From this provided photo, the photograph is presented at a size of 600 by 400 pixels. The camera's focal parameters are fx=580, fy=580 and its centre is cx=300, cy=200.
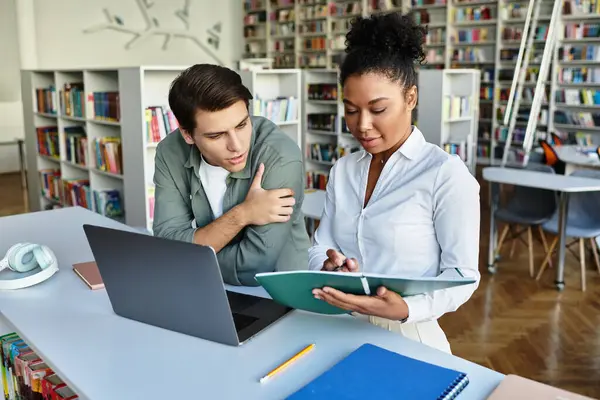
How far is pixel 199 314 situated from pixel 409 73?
74 centimetres

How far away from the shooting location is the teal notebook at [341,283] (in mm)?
1103

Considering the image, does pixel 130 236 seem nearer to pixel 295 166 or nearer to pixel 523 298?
pixel 295 166

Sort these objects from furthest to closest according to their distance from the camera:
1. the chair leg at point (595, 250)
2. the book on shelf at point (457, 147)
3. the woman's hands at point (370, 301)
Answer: the book on shelf at point (457, 147) → the chair leg at point (595, 250) → the woman's hands at point (370, 301)

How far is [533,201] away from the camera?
4559mm

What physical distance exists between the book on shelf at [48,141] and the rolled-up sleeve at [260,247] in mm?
4815

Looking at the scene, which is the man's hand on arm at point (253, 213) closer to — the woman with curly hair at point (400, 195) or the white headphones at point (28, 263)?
the woman with curly hair at point (400, 195)

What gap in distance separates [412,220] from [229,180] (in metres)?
0.60

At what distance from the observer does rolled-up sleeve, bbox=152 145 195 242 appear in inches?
70.4

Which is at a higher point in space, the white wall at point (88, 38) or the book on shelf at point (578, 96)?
the white wall at point (88, 38)

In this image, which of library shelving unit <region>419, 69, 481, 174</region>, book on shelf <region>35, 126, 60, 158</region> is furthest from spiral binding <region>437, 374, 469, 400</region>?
book on shelf <region>35, 126, 60, 158</region>

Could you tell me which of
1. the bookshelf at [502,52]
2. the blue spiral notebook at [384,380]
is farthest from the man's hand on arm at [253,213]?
the bookshelf at [502,52]

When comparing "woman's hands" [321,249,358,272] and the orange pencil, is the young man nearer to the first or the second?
"woman's hands" [321,249,358,272]

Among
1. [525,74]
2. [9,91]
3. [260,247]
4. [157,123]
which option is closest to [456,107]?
[525,74]

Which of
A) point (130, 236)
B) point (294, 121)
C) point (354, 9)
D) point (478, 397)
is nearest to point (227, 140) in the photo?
point (130, 236)
